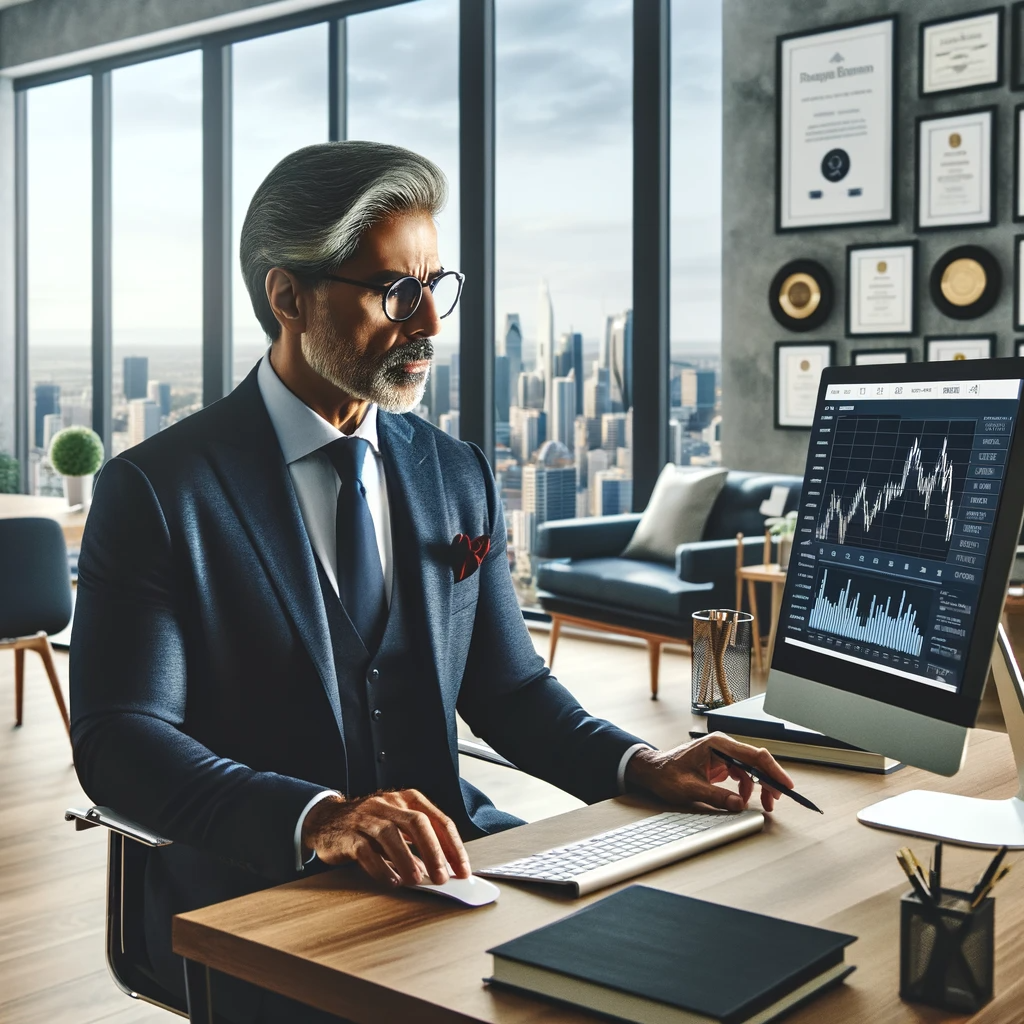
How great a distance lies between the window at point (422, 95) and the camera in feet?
24.1

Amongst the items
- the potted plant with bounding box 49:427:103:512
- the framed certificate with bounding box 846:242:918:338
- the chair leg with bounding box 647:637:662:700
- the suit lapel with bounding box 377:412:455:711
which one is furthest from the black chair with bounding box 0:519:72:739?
the framed certificate with bounding box 846:242:918:338

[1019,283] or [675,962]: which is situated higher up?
[1019,283]

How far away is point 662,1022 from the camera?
902 mm

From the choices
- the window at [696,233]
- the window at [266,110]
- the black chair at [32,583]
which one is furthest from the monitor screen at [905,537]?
the window at [266,110]

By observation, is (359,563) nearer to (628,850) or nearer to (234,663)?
(234,663)

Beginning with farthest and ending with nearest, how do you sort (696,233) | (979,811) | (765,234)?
(696,233), (765,234), (979,811)

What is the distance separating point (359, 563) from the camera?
1.68 meters

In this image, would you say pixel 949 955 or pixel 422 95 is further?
pixel 422 95

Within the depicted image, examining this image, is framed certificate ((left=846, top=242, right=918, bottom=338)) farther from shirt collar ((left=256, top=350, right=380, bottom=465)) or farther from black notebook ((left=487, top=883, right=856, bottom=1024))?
black notebook ((left=487, top=883, right=856, bottom=1024))

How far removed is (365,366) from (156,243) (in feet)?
25.1

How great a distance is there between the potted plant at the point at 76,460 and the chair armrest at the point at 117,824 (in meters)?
4.51

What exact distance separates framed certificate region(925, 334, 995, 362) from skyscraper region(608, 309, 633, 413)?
1562 millimetres

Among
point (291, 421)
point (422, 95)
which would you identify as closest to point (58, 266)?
point (422, 95)

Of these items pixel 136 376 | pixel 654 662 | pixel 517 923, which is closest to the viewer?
pixel 517 923
